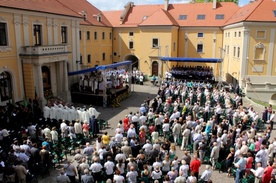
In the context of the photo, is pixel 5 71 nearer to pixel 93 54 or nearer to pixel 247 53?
pixel 93 54

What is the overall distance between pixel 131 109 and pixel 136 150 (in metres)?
10.2

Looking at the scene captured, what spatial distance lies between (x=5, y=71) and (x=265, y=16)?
23.9 metres

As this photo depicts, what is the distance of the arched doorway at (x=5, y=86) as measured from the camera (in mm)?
18542

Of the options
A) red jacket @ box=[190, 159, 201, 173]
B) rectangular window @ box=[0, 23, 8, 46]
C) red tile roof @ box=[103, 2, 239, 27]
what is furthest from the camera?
red tile roof @ box=[103, 2, 239, 27]

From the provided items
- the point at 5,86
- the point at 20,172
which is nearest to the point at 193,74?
the point at 5,86

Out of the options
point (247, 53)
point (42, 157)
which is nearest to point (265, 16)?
point (247, 53)

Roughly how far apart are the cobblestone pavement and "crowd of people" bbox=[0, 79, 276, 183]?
36cm

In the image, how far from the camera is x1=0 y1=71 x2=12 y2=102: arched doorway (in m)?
18.5

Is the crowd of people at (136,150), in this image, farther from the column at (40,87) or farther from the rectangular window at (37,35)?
the rectangular window at (37,35)

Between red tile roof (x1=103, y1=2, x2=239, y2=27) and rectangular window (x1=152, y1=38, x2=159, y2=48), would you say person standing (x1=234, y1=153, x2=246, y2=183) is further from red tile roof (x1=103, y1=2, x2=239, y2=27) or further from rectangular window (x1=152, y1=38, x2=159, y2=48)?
rectangular window (x1=152, y1=38, x2=159, y2=48)

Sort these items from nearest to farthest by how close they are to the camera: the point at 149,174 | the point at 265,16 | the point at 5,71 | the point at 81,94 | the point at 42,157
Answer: the point at 149,174, the point at 42,157, the point at 5,71, the point at 81,94, the point at 265,16

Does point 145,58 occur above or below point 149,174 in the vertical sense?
above

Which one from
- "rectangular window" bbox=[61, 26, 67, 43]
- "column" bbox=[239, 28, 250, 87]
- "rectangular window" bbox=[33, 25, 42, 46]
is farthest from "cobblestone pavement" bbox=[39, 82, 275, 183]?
A: "rectangular window" bbox=[61, 26, 67, 43]

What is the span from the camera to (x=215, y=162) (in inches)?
460
